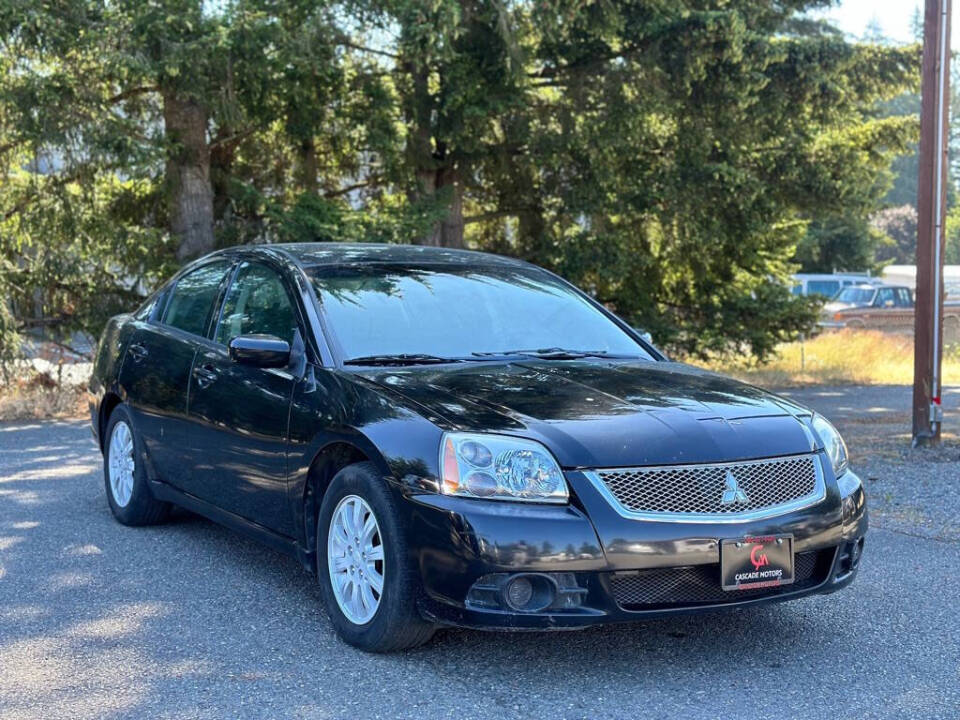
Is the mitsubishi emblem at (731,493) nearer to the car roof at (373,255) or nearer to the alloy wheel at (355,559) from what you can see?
the alloy wheel at (355,559)

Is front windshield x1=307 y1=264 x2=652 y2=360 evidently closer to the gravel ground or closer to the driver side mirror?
the driver side mirror

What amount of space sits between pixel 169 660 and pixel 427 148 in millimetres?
11341

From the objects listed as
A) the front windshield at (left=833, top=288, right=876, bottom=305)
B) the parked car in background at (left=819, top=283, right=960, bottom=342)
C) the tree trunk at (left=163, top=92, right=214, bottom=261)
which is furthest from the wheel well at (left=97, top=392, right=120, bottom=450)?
the front windshield at (left=833, top=288, right=876, bottom=305)

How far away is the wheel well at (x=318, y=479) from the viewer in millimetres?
4734

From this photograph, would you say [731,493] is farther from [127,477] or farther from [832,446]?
[127,477]

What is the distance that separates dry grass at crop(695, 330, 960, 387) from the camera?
62.5 feet

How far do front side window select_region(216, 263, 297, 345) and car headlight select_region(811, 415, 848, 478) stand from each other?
2313 mm

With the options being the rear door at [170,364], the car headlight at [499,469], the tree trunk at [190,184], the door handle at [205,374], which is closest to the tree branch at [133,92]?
the tree trunk at [190,184]

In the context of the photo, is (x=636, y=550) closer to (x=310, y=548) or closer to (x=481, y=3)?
(x=310, y=548)

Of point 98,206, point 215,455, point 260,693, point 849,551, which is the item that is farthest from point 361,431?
point 98,206

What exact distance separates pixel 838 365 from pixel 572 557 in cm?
1784

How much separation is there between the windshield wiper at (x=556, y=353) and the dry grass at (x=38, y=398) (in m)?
9.02

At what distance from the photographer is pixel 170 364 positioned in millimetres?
6301

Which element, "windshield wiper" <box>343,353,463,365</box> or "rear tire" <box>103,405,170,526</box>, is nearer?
"windshield wiper" <box>343,353,463,365</box>
